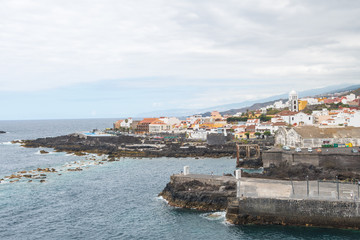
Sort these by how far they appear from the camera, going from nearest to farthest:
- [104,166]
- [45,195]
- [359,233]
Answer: [359,233] < [45,195] < [104,166]

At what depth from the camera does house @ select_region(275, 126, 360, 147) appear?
4816 cm

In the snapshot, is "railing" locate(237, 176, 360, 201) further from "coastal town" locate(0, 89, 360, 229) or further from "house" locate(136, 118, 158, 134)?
"house" locate(136, 118, 158, 134)

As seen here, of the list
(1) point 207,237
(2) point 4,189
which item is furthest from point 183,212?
(2) point 4,189

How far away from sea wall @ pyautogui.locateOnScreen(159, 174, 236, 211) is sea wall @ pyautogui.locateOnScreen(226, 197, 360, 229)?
3.39 metres

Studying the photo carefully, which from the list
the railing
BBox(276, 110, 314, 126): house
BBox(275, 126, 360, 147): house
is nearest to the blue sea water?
the railing

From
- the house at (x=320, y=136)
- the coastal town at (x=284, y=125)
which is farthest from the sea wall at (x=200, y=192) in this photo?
the coastal town at (x=284, y=125)

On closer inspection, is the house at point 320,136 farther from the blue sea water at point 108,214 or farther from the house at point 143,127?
the house at point 143,127

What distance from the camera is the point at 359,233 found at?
2473 centimetres

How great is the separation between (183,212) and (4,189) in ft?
77.6

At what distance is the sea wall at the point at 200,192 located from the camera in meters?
31.5

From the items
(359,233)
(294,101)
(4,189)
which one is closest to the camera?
(359,233)

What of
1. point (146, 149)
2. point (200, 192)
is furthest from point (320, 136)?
point (146, 149)

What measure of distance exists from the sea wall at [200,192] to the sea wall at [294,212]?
3.39 m

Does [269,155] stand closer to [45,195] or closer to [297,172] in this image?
[297,172]
